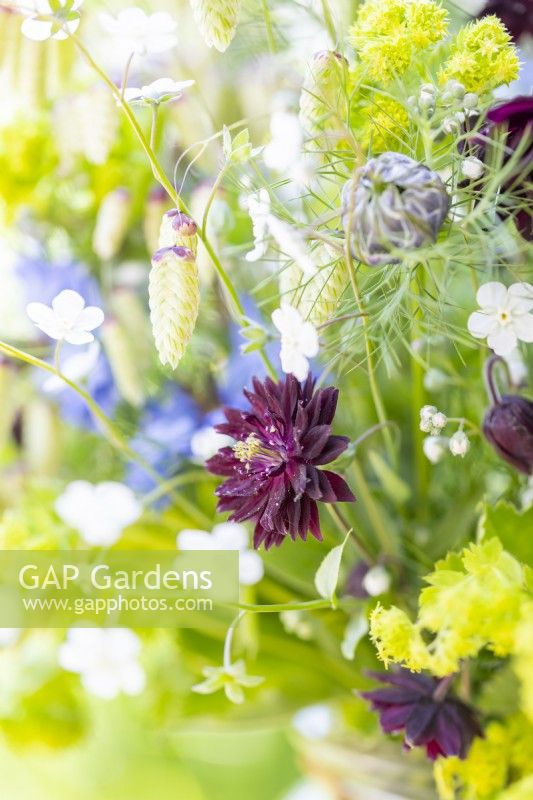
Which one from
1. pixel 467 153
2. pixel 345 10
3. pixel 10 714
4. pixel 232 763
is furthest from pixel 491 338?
pixel 232 763

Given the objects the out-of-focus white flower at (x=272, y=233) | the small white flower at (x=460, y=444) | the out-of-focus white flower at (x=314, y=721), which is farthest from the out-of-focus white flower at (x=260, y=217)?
the out-of-focus white flower at (x=314, y=721)

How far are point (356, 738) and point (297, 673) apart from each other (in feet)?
0.18

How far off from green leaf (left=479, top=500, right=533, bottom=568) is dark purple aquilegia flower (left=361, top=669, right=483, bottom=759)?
6cm

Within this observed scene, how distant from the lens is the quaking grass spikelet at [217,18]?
30 cm

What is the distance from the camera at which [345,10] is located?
0.48 m

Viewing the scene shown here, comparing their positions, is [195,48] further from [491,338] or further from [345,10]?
[491,338]

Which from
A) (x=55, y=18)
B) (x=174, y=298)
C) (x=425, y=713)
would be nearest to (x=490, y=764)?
(x=425, y=713)

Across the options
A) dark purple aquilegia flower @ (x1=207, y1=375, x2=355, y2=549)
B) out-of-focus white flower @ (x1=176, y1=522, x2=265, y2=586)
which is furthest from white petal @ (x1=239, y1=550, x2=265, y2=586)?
dark purple aquilegia flower @ (x1=207, y1=375, x2=355, y2=549)

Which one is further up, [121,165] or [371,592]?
[121,165]

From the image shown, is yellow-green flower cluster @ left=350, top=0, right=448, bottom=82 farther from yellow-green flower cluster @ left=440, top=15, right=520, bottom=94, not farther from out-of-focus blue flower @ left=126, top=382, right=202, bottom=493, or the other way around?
out-of-focus blue flower @ left=126, top=382, right=202, bottom=493

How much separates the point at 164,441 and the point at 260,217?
0.24 meters

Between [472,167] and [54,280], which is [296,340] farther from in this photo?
[54,280]

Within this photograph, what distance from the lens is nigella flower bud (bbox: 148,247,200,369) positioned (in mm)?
299

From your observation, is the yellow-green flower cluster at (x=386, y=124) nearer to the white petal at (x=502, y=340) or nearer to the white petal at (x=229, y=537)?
the white petal at (x=502, y=340)
